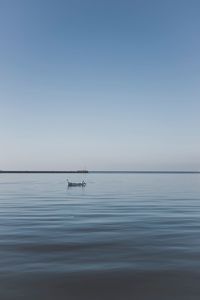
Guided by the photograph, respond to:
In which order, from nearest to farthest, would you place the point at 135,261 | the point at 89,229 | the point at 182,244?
the point at 135,261 → the point at 182,244 → the point at 89,229

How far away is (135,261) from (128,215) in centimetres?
1758

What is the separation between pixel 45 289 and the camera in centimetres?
1298

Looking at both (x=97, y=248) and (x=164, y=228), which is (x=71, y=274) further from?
(x=164, y=228)

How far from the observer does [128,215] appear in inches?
1356

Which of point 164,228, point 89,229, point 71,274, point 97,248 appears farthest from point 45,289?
point 164,228

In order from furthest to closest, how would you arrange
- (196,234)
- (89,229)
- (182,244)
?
(89,229)
(196,234)
(182,244)

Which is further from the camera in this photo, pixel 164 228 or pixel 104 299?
pixel 164 228

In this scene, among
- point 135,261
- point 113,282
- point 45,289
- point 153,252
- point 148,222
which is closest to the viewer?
point 45,289

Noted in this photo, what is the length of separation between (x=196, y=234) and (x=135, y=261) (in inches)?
322

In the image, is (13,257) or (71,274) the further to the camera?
(13,257)

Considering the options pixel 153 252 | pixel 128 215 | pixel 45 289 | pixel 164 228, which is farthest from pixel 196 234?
pixel 45 289

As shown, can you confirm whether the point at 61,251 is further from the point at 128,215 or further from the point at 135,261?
the point at 128,215

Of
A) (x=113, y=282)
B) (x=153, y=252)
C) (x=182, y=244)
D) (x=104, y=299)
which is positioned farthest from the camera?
(x=182, y=244)

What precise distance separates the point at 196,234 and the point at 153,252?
6.09 metres
